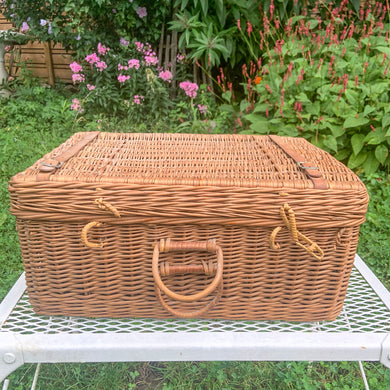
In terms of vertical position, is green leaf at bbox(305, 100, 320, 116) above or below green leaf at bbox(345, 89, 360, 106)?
below

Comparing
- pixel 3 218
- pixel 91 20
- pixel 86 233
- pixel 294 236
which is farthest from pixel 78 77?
pixel 294 236

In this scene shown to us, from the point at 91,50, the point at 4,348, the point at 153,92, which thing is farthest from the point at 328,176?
the point at 91,50

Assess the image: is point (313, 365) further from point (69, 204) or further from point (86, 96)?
point (86, 96)

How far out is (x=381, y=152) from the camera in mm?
1969

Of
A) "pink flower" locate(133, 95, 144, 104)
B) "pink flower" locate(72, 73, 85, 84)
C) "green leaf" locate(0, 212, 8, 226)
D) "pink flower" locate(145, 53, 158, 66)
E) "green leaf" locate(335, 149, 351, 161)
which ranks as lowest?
"green leaf" locate(0, 212, 8, 226)

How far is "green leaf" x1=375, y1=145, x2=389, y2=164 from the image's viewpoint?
1965mm

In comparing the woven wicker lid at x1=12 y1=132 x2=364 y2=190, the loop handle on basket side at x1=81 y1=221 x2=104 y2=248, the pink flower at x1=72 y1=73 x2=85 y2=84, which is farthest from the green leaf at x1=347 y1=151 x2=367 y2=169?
the pink flower at x1=72 y1=73 x2=85 y2=84

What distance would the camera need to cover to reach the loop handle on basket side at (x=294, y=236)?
755 millimetres

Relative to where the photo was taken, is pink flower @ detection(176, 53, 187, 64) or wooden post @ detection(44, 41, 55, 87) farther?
wooden post @ detection(44, 41, 55, 87)

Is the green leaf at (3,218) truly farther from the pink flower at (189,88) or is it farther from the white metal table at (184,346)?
the pink flower at (189,88)

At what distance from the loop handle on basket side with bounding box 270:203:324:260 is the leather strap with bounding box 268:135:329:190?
0.08m

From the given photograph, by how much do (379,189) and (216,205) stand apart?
167 cm

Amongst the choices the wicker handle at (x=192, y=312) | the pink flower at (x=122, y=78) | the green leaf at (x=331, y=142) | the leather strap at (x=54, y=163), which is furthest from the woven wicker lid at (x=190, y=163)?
the pink flower at (x=122, y=78)

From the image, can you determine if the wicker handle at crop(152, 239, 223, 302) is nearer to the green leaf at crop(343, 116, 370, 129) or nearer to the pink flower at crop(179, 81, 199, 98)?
the green leaf at crop(343, 116, 370, 129)
